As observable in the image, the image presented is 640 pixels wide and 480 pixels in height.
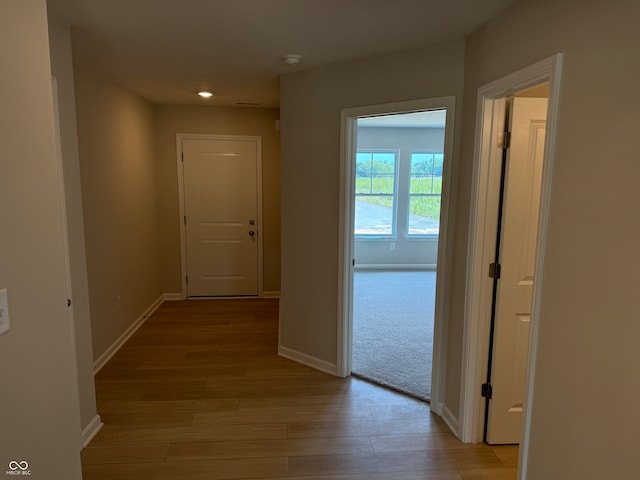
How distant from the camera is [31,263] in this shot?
4.17ft

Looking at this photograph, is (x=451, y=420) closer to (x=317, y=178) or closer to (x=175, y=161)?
(x=317, y=178)

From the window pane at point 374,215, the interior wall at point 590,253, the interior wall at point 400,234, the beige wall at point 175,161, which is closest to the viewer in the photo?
the interior wall at point 590,253

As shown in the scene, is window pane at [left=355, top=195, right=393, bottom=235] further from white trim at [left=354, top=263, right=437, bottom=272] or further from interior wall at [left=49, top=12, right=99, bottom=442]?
interior wall at [left=49, top=12, right=99, bottom=442]

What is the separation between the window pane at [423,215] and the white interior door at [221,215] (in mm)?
3205

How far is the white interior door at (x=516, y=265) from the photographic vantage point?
2.14 metres

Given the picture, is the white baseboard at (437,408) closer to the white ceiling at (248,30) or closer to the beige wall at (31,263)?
the beige wall at (31,263)

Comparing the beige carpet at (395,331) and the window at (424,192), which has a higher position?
the window at (424,192)

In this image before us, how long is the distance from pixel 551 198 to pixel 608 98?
0.41 m

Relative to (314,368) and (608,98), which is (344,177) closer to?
(314,368)

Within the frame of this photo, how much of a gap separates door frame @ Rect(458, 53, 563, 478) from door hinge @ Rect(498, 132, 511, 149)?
5 cm

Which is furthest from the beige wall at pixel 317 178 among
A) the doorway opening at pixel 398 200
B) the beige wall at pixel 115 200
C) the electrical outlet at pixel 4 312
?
the doorway opening at pixel 398 200

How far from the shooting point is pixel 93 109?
3.21 meters

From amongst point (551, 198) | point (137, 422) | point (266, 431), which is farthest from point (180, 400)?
point (551, 198)

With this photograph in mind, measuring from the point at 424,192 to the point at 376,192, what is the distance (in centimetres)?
85
